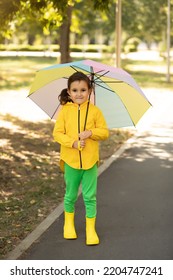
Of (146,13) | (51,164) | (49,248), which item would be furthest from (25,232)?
(146,13)

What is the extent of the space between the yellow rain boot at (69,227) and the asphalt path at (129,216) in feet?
0.21

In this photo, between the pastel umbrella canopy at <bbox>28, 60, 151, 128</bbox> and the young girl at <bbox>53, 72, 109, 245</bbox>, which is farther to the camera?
the pastel umbrella canopy at <bbox>28, 60, 151, 128</bbox>

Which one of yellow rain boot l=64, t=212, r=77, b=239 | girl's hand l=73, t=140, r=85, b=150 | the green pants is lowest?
yellow rain boot l=64, t=212, r=77, b=239

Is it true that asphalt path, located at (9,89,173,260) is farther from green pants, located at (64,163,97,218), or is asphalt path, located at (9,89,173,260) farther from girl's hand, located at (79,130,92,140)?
girl's hand, located at (79,130,92,140)

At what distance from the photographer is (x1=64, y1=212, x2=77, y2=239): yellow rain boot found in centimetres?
618

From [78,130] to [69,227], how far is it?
1.10 m

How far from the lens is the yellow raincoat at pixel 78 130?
5.73 metres

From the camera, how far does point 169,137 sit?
43.4ft

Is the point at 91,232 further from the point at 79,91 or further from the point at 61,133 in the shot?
the point at 79,91

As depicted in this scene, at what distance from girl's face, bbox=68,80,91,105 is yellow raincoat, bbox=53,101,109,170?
0.06 metres

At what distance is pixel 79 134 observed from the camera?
5.70 m

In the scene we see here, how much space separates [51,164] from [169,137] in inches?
150

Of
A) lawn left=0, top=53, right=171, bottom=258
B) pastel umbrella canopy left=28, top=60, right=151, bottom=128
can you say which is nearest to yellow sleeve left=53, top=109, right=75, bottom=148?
pastel umbrella canopy left=28, top=60, right=151, bottom=128

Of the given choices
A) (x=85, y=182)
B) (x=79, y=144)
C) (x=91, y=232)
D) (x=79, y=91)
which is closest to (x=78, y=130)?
(x=79, y=144)
